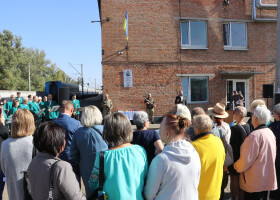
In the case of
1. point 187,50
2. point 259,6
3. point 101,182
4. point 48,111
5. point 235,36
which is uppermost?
point 259,6

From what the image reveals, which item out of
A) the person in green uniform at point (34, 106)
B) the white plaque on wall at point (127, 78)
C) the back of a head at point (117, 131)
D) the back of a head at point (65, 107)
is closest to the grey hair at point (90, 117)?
the back of a head at point (65, 107)

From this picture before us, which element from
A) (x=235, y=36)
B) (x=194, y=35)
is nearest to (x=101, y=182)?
(x=194, y=35)

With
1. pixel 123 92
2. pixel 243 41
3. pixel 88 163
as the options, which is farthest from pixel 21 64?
pixel 88 163

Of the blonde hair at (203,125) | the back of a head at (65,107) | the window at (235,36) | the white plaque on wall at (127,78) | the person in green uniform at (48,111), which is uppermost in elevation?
the window at (235,36)

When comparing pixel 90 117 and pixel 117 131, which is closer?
pixel 117 131

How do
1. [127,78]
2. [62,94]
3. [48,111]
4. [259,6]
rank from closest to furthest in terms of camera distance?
[48,111]
[62,94]
[127,78]
[259,6]

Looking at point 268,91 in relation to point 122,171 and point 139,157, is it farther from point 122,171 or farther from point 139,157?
point 122,171

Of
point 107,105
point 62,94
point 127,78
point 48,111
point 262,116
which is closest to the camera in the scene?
point 262,116

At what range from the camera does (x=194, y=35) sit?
1569cm

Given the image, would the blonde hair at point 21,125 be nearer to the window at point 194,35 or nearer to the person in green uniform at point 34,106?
the person in green uniform at point 34,106

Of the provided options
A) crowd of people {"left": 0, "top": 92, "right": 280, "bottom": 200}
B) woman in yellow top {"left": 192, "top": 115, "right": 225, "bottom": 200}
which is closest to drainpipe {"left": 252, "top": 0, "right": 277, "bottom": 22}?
crowd of people {"left": 0, "top": 92, "right": 280, "bottom": 200}

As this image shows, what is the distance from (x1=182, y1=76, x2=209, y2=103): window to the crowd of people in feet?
37.1

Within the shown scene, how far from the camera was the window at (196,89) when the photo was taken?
15.7 meters

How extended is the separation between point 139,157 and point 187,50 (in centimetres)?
1396
